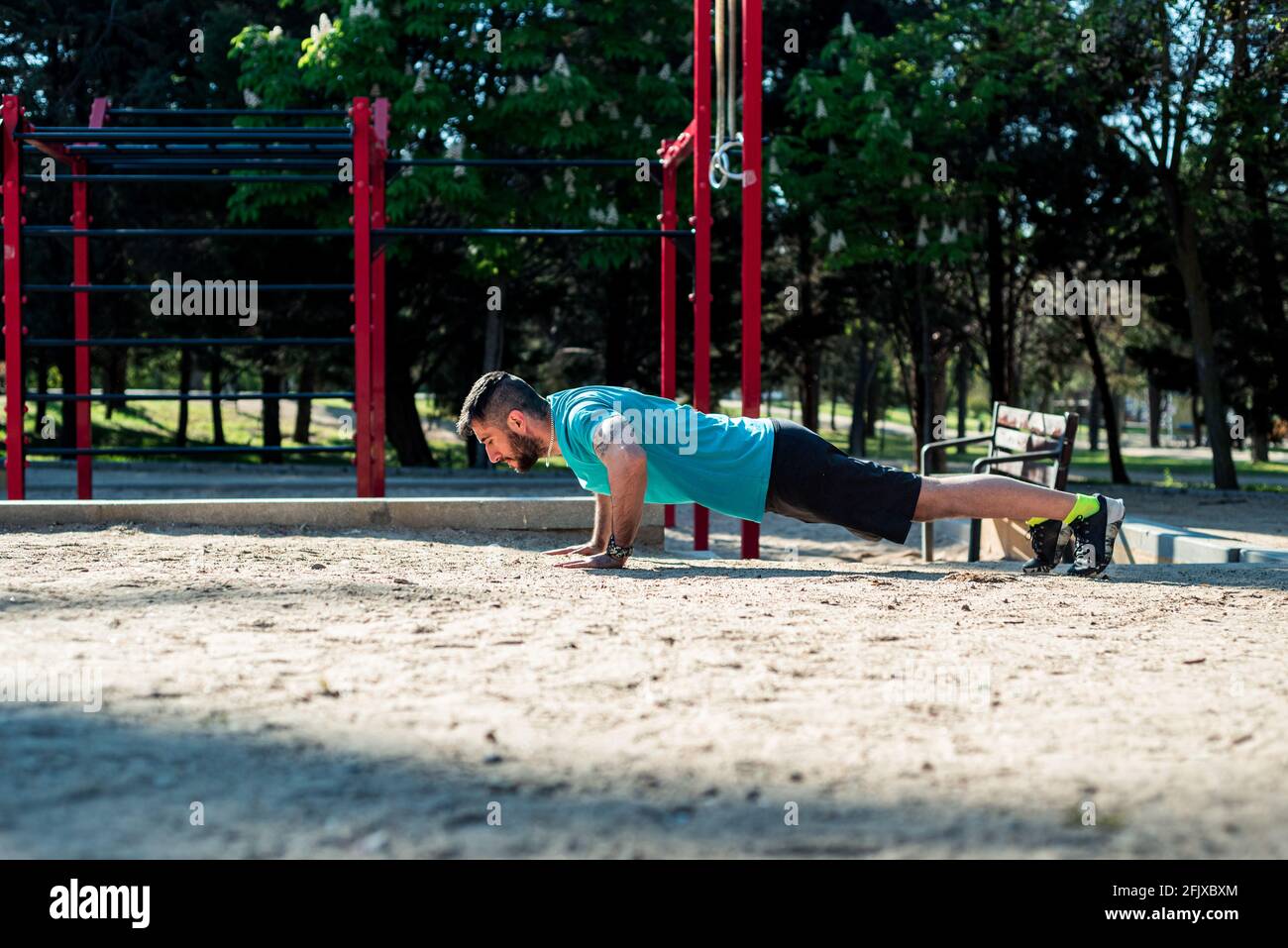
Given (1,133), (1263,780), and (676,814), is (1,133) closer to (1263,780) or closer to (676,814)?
(676,814)

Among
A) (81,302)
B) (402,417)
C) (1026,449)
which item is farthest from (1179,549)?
(402,417)

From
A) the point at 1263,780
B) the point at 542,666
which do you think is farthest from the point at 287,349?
the point at 1263,780

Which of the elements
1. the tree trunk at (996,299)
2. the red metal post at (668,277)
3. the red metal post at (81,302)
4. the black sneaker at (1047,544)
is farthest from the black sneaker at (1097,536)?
the tree trunk at (996,299)

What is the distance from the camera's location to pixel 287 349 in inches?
912

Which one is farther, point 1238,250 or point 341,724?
point 1238,250

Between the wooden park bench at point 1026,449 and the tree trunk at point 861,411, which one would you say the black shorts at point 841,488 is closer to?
the wooden park bench at point 1026,449

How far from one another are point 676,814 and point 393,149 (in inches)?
590

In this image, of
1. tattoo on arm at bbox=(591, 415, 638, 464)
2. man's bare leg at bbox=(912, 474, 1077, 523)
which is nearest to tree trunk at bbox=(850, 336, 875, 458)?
man's bare leg at bbox=(912, 474, 1077, 523)

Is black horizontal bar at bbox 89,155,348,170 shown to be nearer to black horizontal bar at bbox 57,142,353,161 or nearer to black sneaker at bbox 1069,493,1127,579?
black horizontal bar at bbox 57,142,353,161

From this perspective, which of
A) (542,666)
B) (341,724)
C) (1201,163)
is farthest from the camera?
(1201,163)

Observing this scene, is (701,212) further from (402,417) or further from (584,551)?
(402,417)

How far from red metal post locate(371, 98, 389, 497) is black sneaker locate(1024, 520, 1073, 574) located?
408cm

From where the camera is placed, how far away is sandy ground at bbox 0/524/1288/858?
2354 millimetres

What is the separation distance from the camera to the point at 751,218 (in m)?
7.62
